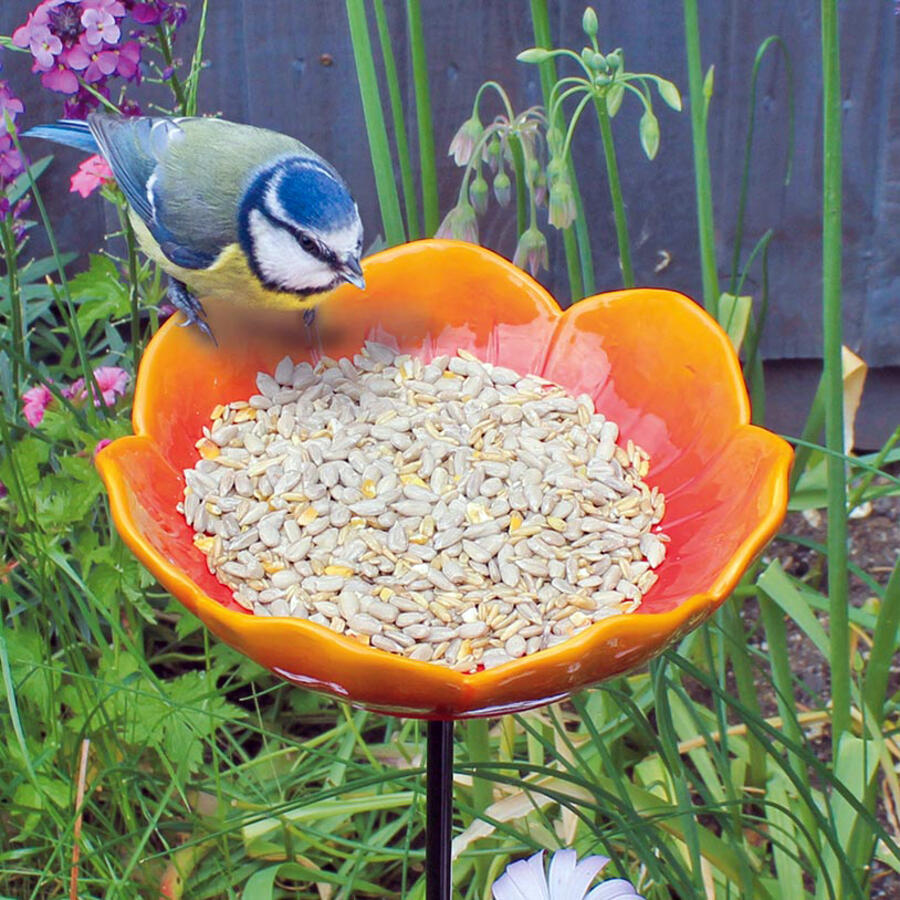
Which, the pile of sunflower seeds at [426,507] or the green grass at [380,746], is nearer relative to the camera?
the pile of sunflower seeds at [426,507]

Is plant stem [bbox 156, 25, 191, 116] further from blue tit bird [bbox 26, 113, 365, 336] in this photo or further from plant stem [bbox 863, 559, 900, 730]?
plant stem [bbox 863, 559, 900, 730]

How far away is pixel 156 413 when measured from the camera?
3.24ft

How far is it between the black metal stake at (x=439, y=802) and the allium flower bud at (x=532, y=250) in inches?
20.7

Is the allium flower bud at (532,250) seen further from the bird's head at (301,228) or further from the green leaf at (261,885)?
the green leaf at (261,885)

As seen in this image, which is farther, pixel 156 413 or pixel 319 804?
pixel 319 804

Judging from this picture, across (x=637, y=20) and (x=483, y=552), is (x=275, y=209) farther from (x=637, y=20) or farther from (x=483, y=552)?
(x=637, y=20)

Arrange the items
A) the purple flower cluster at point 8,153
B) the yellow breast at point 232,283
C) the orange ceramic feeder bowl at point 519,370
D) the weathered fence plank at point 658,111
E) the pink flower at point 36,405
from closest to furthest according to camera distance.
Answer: the orange ceramic feeder bowl at point 519,370
the yellow breast at point 232,283
the purple flower cluster at point 8,153
the pink flower at point 36,405
the weathered fence plank at point 658,111

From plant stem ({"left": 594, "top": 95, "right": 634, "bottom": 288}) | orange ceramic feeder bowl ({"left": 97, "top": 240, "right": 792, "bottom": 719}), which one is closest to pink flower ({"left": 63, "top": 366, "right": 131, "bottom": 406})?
orange ceramic feeder bowl ({"left": 97, "top": 240, "right": 792, "bottom": 719})

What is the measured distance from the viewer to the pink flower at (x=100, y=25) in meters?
1.19

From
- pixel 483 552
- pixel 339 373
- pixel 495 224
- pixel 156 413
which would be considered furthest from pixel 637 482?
pixel 495 224

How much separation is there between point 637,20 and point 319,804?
1.37 meters

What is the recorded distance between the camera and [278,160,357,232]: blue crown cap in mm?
954

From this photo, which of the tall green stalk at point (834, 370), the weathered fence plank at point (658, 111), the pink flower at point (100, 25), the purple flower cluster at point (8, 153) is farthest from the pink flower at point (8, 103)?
the tall green stalk at point (834, 370)

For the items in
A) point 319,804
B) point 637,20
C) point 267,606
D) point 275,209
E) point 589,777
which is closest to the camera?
point 267,606
